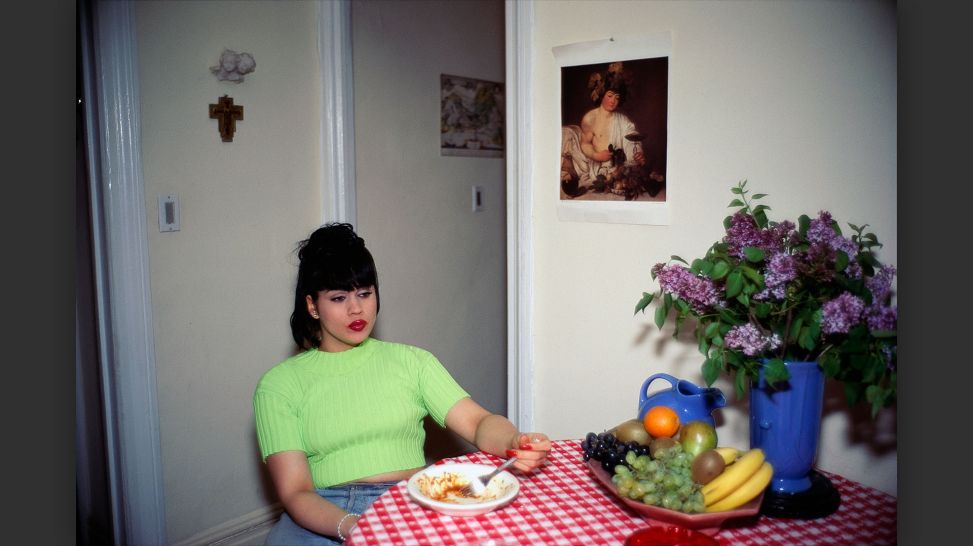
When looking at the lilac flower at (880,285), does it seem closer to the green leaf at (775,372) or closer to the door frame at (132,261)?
the green leaf at (775,372)

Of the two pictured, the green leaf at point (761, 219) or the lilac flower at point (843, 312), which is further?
the green leaf at point (761, 219)

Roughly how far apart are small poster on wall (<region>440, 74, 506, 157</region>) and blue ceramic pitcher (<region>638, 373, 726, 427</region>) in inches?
82.2

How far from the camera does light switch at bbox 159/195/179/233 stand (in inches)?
92.6

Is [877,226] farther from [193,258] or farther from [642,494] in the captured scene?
[193,258]

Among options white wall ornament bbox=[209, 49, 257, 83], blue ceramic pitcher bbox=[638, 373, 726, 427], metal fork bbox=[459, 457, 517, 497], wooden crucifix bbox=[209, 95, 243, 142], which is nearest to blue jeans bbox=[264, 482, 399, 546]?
metal fork bbox=[459, 457, 517, 497]

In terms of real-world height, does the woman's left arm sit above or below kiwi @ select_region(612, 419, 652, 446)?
below

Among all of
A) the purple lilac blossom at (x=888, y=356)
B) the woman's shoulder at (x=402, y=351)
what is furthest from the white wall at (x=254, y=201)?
the purple lilac blossom at (x=888, y=356)

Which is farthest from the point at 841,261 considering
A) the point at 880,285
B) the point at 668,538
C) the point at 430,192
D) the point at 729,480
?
the point at 430,192

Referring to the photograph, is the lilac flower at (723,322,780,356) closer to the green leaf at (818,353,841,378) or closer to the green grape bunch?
the green leaf at (818,353,841,378)

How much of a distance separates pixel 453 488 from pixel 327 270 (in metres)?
0.67

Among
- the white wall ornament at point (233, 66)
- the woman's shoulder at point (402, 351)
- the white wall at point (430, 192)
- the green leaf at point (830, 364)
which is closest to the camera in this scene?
the green leaf at point (830, 364)

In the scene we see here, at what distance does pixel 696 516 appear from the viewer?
125cm

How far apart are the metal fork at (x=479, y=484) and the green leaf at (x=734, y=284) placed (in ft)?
1.81

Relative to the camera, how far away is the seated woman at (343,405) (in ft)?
5.57
